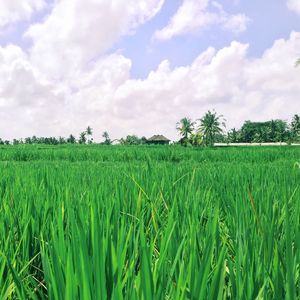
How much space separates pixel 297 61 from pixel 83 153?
9.51 metres

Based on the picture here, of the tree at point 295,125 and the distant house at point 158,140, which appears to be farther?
the distant house at point 158,140

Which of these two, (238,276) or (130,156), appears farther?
(130,156)

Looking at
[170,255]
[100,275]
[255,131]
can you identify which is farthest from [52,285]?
[255,131]

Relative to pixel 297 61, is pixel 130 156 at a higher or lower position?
lower

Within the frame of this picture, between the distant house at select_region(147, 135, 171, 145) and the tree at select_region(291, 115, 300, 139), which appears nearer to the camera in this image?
the tree at select_region(291, 115, 300, 139)

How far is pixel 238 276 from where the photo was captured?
65cm

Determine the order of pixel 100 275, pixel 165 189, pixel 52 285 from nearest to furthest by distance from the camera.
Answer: pixel 100 275 → pixel 52 285 → pixel 165 189

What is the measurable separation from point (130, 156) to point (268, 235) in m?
14.4

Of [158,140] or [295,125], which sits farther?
[158,140]

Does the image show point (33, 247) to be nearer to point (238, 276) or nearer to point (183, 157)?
point (238, 276)

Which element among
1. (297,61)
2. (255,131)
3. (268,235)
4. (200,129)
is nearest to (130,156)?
(297,61)

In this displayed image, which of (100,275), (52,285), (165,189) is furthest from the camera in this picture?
(165,189)

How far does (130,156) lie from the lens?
15305 millimetres

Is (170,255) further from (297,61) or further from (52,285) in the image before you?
(297,61)
